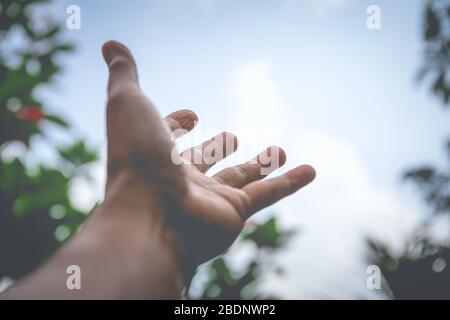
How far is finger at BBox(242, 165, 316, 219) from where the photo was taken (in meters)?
1.40

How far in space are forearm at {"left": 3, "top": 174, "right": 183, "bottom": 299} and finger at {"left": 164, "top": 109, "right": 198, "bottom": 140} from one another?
59cm

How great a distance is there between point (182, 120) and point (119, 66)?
17.8 inches

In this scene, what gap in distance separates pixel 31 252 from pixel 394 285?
3.77 metres

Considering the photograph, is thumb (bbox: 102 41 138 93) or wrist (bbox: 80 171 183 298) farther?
thumb (bbox: 102 41 138 93)

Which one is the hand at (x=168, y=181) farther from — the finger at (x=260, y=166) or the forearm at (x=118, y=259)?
the finger at (x=260, y=166)

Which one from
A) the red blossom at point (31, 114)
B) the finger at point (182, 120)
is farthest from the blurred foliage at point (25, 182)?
the finger at point (182, 120)

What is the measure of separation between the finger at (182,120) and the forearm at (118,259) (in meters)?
0.59

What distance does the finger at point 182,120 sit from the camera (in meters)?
1.70

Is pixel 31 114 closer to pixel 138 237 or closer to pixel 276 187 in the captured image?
pixel 276 187

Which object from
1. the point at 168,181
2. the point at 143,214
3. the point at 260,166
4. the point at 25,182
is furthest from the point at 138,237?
the point at 25,182

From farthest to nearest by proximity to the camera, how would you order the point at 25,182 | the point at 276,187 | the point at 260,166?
the point at 25,182 → the point at 260,166 → the point at 276,187

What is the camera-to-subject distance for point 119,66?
1321 mm

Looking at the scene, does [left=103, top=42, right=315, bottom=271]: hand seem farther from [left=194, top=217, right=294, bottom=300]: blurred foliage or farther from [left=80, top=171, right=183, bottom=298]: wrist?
[left=194, top=217, right=294, bottom=300]: blurred foliage

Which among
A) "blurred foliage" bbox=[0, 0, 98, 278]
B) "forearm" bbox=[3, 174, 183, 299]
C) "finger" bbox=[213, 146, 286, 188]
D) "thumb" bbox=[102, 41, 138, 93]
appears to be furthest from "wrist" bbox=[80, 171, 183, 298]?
"blurred foliage" bbox=[0, 0, 98, 278]
